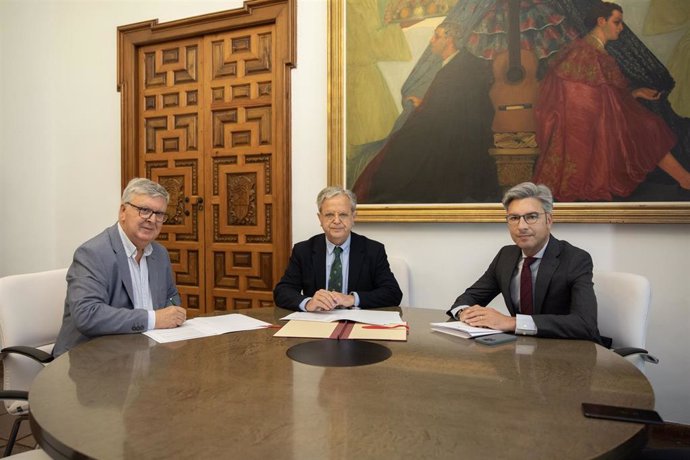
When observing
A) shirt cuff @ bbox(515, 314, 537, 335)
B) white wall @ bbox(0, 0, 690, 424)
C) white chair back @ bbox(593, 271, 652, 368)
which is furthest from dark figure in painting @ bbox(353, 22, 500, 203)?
shirt cuff @ bbox(515, 314, 537, 335)

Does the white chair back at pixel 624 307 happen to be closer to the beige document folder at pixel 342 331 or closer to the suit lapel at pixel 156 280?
the beige document folder at pixel 342 331

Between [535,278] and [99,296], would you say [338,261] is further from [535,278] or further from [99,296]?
[99,296]

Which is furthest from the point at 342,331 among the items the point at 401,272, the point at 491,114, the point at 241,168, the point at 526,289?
the point at 241,168

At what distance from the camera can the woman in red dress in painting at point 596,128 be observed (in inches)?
106

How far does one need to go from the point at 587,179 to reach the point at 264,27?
2.47m

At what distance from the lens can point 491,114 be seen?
9.80 ft

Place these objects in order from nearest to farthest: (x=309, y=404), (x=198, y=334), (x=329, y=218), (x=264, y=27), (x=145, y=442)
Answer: (x=145, y=442) → (x=309, y=404) → (x=198, y=334) → (x=329, y=218) → (x=264, y=27)

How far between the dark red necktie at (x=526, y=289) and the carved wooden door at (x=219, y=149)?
1819mm

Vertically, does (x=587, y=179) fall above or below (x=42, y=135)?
below

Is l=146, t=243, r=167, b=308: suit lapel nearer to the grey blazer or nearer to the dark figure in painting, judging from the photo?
the grey blazer

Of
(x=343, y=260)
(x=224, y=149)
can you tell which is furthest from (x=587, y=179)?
(x=224, y=149)

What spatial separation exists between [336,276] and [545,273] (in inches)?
43.8

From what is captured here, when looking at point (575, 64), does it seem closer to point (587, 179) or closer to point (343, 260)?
point (587, 179)

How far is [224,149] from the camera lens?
3.81 m
